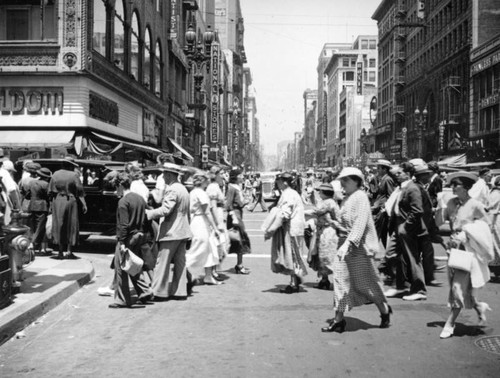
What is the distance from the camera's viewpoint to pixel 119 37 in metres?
26.9

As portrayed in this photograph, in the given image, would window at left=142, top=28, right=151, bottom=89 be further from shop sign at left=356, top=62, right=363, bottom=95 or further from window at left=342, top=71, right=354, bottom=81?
window at left=342, top=71, right=354, bottom=81

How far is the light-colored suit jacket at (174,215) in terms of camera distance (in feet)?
25.3

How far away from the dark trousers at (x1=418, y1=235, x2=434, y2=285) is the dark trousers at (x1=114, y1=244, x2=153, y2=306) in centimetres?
407

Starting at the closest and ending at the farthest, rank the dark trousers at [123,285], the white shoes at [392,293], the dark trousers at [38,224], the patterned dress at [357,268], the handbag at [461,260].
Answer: the handbag at [461,260], the patterned dress at [357,268], the dark trousers at [123,285], the white shoes at [392,293], the dark trousers at [38,224]

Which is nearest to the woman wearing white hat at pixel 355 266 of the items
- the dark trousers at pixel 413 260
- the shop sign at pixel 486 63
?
the dark trousers at pixel 413 260

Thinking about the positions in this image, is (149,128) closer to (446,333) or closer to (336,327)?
(336,327)

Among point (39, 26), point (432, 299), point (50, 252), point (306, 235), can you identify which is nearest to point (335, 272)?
point (432, 299)

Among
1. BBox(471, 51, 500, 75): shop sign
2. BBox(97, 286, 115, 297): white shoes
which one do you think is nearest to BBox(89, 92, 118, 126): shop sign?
BBox(97, 286, 115, 297): white shoes

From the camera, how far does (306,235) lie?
10.0 m

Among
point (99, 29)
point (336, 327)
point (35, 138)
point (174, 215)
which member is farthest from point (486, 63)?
point (336, 327)

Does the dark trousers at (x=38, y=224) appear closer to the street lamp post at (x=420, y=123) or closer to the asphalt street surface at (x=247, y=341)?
the asphalt street surface at (x=247, y=341)

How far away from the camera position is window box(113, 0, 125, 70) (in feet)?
85.4

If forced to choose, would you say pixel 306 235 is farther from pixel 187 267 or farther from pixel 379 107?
pixel 379 107

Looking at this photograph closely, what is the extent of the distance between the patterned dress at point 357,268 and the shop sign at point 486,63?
37.9 metres
